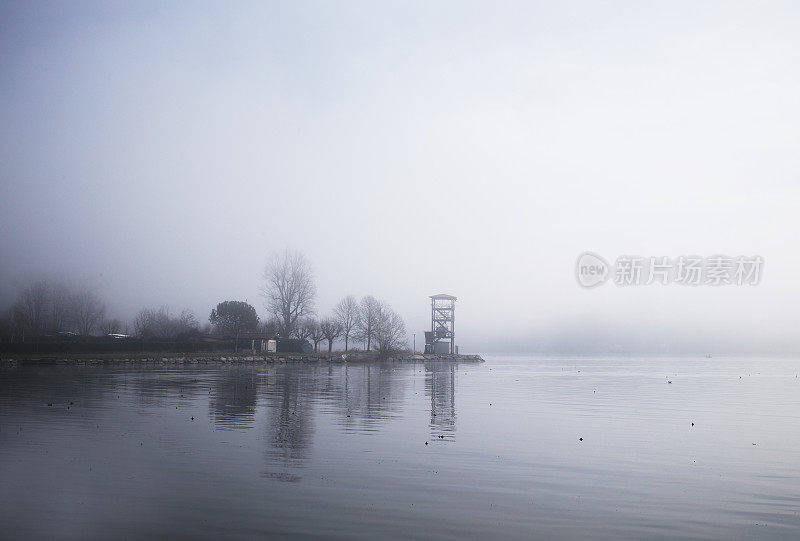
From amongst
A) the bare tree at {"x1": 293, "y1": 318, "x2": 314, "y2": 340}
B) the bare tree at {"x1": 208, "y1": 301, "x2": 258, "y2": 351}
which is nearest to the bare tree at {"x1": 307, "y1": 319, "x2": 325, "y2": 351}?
the bare tree at {"x1": 293, "y1": 318, "x2": 314, "y2": 340}

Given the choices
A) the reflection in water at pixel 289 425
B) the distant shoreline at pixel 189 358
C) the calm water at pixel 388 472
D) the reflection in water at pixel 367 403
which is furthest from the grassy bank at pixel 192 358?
the calm water at pixel 388 472

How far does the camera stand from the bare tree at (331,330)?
12581 cm

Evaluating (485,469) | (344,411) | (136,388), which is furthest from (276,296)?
(485,469)

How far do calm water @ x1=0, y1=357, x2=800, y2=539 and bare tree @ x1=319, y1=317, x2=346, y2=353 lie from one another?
101 m

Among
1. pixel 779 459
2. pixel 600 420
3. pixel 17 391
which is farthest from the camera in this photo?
pixel 17 391

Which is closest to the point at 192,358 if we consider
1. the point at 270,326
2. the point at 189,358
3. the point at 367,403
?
the point at 189,358

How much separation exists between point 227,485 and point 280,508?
202cm

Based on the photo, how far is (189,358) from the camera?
83.1 meters

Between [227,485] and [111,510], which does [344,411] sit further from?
[111,510]

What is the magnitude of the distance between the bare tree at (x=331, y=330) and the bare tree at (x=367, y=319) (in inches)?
162

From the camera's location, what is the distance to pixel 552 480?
12406 millimetres

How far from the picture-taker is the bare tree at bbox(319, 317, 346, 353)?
126 m

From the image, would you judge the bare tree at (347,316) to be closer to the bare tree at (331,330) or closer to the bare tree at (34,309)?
the bare tree at (331,330)

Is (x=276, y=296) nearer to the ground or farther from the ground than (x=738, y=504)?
farther from the ground
